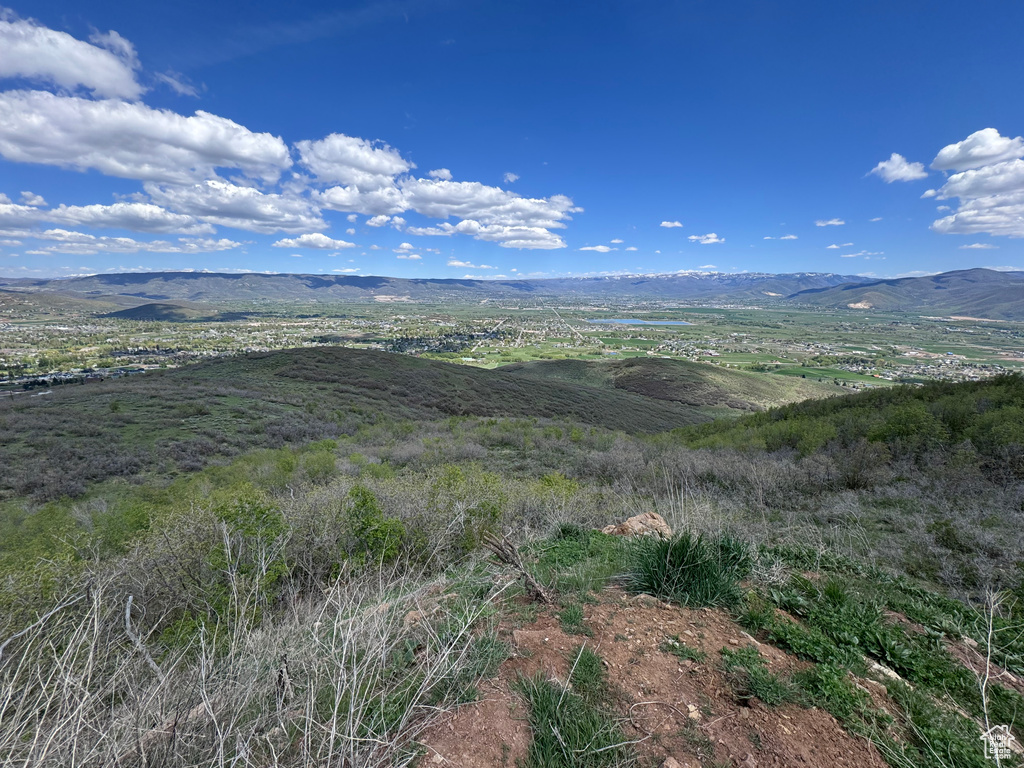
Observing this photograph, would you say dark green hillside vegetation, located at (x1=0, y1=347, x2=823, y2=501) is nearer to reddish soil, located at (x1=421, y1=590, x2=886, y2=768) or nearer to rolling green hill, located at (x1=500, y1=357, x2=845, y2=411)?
rolling green hill, located at (x1=500, y1=357, x2=845, y2=411)

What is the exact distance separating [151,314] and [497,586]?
9772 inches

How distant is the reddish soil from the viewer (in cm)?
266

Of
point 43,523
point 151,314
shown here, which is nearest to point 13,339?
point 151,314

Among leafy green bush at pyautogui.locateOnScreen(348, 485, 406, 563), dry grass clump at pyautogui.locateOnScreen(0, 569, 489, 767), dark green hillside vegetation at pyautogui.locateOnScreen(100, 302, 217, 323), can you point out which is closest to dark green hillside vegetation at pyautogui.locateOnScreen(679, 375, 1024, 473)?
leafy green bush at pyautogui.locateOnScreen(348, 485, 406, 563)

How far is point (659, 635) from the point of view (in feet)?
12.6

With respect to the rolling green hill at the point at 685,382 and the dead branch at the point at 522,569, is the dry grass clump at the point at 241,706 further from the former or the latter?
the rolling green hill at the point at 685,382

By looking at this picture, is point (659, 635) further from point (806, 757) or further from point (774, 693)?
point (806, 757)

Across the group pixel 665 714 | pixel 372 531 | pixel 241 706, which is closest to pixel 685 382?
pixel 372 531

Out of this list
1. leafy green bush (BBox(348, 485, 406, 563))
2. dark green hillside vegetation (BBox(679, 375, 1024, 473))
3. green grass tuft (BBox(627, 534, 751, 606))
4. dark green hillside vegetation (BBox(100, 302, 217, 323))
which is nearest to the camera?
green grass tuft (BBox(627, 534, 751, 606))

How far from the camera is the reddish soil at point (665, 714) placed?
2660 millimetres

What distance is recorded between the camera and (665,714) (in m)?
2.98

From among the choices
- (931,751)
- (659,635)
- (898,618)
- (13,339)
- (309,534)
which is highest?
(931,751)

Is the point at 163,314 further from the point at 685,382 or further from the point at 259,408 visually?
the point at 685,382

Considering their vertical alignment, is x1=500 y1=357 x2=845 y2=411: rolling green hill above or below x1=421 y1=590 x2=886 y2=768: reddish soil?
below
